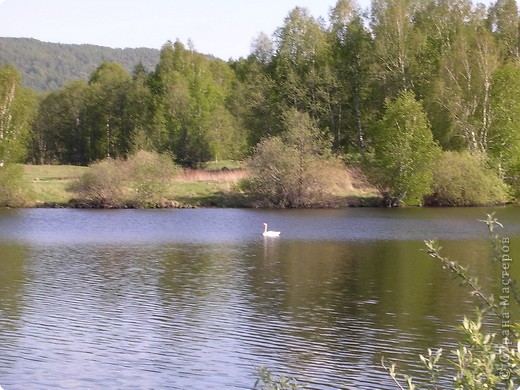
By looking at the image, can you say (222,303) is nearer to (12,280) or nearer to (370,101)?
(12,280)

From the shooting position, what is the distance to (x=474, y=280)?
581cm

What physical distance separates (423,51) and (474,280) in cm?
4797

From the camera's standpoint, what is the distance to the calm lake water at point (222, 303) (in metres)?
13.5

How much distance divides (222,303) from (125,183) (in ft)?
90.4

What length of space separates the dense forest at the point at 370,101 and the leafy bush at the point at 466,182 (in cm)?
A: 7

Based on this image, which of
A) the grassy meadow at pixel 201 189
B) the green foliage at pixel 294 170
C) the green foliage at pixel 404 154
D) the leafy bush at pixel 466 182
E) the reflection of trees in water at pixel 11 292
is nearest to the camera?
the reflection of trees in water at pixel 11 292

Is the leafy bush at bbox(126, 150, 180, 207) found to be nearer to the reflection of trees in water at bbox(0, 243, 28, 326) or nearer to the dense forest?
the dense forest

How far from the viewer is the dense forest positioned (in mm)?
46781

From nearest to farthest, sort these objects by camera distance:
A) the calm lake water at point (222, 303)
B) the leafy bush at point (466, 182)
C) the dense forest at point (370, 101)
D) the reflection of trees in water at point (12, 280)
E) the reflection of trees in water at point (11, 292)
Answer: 1. the calm lake water at point (222, 303)
2. the reflection of trees in water at point (11, 292)
3. the reflection of trees in water at point (12, 280)
4. the leafy bush at point (466, 182)
5. the dense forest at point (370, 101)

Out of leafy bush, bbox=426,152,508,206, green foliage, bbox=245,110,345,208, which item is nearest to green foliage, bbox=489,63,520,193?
leafy bush, bbox=426,152,508,206

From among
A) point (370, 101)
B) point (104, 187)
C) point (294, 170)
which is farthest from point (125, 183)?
point (370, 101)

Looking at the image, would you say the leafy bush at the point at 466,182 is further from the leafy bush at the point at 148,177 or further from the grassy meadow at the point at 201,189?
the leafy bush at the point at 148,177

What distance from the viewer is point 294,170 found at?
45.4 m

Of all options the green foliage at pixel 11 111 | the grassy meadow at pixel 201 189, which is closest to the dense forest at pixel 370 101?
the green foliage at pixel 11 111
